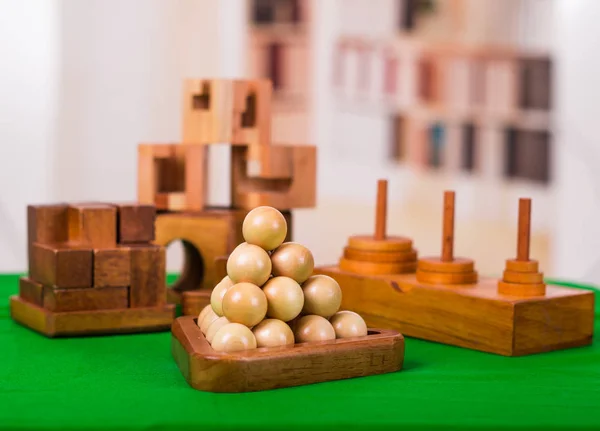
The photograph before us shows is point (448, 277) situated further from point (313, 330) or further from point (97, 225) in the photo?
point (97, 225)

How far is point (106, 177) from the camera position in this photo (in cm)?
421

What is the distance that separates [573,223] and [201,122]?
264 centimetres

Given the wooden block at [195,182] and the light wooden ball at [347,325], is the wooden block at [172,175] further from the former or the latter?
the light wooden ball at [347,325]

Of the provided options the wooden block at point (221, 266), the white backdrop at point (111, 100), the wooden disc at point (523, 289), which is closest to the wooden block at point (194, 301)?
the wooden block at point (221, 266)

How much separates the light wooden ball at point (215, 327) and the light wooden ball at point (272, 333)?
0.16 ft

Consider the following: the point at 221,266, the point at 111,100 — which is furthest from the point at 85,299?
the point at 111,100

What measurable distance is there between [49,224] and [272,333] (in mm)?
622

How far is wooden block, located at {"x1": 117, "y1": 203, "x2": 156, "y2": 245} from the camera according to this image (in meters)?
1.63

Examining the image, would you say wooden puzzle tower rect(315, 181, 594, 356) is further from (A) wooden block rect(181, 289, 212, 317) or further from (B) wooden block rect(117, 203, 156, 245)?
(B) wooden block rect(117, 203, 156, 245)

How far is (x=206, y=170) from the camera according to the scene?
1.88m

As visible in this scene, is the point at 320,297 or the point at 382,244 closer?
the point at 320,297

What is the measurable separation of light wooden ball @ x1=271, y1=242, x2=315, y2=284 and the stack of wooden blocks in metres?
0.52

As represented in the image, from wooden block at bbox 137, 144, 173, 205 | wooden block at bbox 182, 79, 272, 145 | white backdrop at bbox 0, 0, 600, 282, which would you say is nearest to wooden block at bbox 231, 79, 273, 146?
wooden block at bbox 182, 79, 272, 145

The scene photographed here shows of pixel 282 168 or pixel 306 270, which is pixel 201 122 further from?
pixel 306 270
